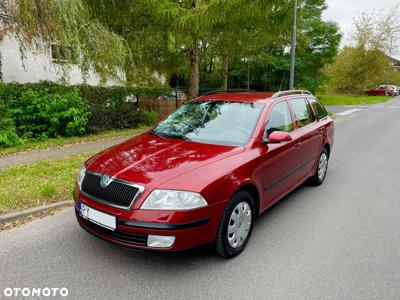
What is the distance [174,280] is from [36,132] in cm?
727

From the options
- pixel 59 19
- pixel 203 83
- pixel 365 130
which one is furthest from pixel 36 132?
pixel 203 83

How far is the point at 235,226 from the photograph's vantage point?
127 inches

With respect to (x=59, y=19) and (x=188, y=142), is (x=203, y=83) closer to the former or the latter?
(x=59, y=19)

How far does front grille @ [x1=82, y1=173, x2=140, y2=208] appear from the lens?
2.79 m

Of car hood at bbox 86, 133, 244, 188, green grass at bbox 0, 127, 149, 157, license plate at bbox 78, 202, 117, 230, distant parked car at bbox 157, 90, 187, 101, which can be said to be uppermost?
distant parked car at bbox 157, 90, 187, 101

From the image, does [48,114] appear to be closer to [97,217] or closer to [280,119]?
[97,217]

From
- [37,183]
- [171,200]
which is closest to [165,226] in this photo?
[171,200]

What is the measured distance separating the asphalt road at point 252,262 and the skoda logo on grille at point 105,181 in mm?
773

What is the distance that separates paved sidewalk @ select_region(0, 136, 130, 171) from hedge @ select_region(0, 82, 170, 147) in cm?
79

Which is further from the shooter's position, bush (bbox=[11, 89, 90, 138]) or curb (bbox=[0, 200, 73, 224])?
bush (bbox=[11, 89, 90, 138])

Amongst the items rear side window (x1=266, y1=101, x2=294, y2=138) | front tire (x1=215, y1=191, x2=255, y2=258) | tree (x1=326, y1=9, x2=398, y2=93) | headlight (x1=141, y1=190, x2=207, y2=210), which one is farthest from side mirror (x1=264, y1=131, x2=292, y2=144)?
tree (x1=326, y1=9, x2=398, y2=93)

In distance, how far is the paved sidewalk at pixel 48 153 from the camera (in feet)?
21.3

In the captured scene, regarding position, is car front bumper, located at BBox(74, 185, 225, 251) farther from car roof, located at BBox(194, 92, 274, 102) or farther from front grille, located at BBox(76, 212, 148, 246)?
car roof, located at BBox(194, 92, 274, 102)

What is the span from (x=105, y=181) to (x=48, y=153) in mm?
5036
